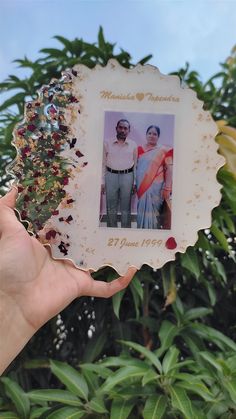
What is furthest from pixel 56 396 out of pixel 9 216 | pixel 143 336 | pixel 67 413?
pixel 9 216

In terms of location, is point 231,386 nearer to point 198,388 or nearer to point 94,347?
point 198,388

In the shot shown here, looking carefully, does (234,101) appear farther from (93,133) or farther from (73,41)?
(93,133)

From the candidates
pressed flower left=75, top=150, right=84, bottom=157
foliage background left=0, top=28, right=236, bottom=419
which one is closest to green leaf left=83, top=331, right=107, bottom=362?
foliage background left=0, top=28, right=236, bottom=419

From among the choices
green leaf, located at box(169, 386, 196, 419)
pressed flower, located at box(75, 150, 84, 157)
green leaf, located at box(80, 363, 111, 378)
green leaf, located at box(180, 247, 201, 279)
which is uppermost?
pressed flower, located at box(75, 150, 84, 157)

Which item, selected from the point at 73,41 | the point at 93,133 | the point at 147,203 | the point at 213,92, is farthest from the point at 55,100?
the point at 213,92

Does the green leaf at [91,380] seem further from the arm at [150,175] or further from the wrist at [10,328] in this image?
the arm at [150,175]

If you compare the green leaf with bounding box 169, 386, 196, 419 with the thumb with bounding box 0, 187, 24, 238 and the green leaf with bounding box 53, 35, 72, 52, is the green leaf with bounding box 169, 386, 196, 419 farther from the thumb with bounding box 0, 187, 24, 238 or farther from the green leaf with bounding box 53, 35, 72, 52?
the green leaf with bounding box 53, 35, 72, 52

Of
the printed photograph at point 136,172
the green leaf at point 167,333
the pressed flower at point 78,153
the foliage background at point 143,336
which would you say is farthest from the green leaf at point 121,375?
the pressed flower at point 78,153

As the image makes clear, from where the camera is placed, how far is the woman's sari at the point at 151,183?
2.85 feet

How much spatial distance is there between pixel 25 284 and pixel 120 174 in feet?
0.78

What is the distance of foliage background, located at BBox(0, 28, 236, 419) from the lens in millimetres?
1093

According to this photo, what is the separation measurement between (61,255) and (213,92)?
0.91 meters

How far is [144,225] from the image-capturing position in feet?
2.85

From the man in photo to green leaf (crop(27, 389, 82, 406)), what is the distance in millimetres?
461
